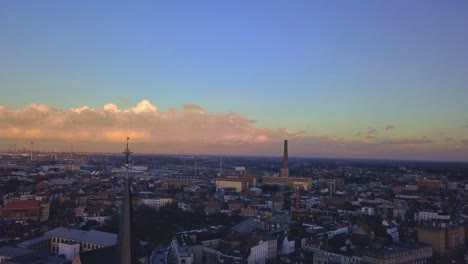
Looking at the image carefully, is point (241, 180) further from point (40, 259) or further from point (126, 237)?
point (126, 237)

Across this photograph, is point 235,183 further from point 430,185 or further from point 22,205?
point 22,205

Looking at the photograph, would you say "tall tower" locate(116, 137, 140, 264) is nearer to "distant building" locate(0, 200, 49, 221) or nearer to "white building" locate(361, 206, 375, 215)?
"distant building" locate(0, 200, 49, 221)

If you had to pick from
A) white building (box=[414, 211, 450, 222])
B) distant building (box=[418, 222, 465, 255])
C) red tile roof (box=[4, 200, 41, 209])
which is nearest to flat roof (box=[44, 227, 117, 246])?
red tile roof (box=[4, 200, 41, 209])

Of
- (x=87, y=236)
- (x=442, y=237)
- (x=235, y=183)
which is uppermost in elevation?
(x=235, y=183)

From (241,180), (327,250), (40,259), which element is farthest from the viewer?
(241,180)

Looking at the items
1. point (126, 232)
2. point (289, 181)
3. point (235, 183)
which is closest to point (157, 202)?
point (235, 183)

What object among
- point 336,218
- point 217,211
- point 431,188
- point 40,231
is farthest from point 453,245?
point 431,188

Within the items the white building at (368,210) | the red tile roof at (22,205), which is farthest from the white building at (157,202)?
the white building at (368,210)

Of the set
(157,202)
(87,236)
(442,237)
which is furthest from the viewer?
(157,202)

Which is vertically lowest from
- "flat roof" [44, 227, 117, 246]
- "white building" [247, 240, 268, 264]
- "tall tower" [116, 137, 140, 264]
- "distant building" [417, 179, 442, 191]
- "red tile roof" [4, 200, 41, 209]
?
"white building" [247, 240, 268, 264]

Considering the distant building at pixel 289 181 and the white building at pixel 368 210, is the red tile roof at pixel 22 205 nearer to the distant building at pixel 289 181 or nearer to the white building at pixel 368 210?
the white building at pixel 368 210

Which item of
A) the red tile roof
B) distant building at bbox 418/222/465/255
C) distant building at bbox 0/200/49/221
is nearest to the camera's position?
distant building at bbox 418/222/465/255
